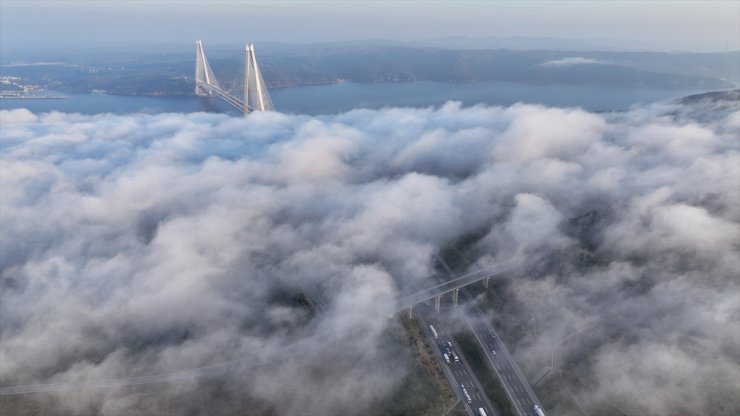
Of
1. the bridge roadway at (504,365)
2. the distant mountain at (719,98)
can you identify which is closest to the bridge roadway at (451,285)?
the bridge roadway at (504,365)

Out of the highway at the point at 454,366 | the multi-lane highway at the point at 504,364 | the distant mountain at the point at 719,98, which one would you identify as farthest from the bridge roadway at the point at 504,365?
the distant mountain at the point at 719,98

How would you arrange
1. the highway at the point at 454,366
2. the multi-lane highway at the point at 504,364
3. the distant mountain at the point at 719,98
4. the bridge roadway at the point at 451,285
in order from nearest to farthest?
the highway at the point at 454,366, the multi-lane highway at the point at 504,364, the bridge roadway at the point at 451,285, the distant mountain at the point at 719,98

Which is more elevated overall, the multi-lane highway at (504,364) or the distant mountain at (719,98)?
the distant mountain at (719,98)

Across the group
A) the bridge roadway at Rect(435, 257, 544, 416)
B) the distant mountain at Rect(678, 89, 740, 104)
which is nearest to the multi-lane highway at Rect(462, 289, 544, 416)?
the bridge roadway at Rect(435, 257, 544, 416)

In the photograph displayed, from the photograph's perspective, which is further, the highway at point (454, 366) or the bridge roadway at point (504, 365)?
the bridge roadway at point (504, 365)

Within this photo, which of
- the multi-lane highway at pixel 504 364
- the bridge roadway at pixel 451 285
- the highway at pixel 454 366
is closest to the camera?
the highway at pixel 454 366

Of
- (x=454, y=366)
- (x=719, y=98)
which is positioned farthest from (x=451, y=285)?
(x=719, y=98)

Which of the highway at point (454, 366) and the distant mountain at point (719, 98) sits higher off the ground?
the distant mountain at point (719, 98)

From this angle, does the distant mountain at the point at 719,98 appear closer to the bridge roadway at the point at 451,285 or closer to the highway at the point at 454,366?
the bridge roadway at the point at 451,285

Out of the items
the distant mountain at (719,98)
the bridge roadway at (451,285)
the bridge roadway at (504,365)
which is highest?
the distant mountain at (719,98)

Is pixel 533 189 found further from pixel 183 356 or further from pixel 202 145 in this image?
pixel 202 145
